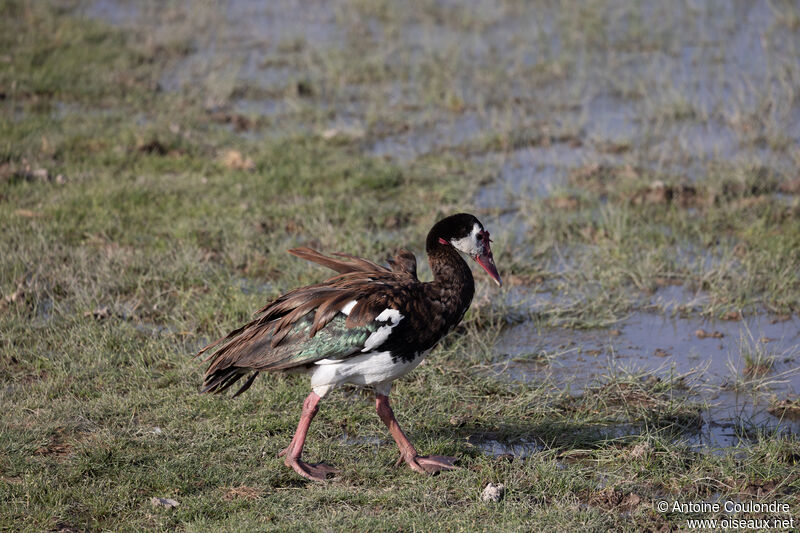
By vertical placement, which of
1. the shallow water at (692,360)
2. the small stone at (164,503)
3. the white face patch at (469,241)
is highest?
the white face patch at (469,241)

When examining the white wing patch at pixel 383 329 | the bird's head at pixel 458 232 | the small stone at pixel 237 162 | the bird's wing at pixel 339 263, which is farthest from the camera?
the small stone at pixel 237 162

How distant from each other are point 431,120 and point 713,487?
20.7ft

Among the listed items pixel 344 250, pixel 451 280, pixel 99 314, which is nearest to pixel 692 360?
pixel 451 280

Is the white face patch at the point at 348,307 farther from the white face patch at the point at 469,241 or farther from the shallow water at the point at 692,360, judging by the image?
the shallow water at the point at 692,360

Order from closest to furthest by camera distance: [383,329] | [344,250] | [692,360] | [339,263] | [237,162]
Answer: [383,329] < [339,263] < [692,360] < [344,250] < [237,162]

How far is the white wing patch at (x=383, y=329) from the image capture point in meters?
4.64

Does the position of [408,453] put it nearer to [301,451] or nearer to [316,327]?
[301,451]

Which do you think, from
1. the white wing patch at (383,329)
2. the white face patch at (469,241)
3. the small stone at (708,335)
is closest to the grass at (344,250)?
the small stone at (708,335)

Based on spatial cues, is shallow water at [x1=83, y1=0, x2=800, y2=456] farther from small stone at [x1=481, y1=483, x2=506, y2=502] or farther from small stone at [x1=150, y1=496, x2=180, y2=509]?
small stone at [x1=150, y1=496, x2=180, y2=509]

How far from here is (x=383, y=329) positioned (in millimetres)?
4637

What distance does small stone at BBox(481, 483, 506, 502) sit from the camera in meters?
4.55

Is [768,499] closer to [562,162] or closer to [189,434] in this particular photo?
[189,434]

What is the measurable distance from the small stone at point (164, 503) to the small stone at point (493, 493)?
140 cm

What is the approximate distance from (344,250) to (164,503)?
124 inches
